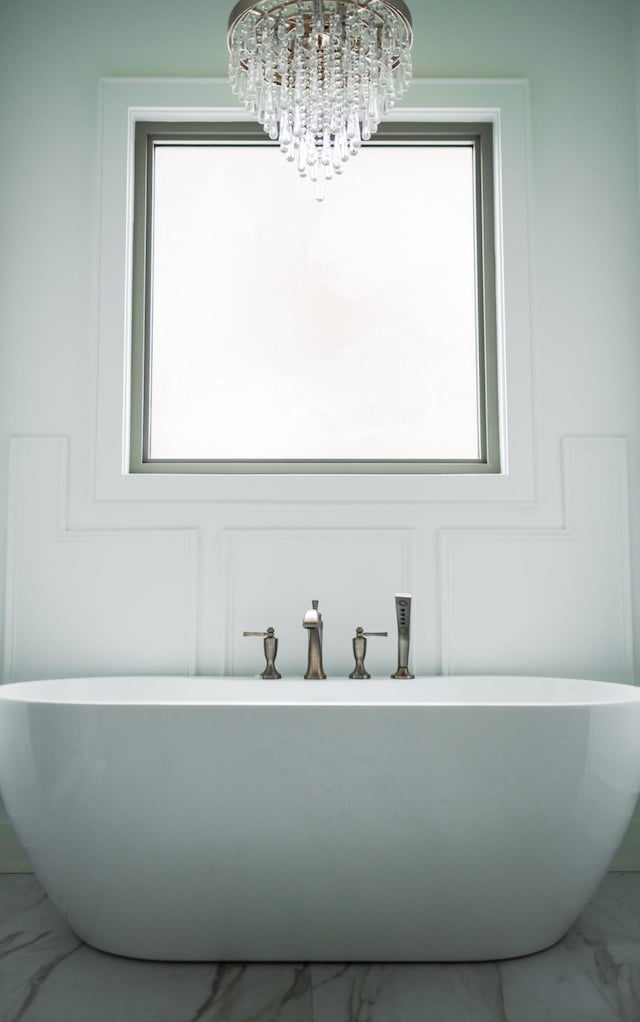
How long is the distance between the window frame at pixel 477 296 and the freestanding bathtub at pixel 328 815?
0.98m

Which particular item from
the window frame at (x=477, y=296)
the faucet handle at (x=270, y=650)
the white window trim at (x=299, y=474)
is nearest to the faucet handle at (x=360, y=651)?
the faucet handle at (x=270, y=650)

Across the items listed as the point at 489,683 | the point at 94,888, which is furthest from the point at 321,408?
the point at 94,888

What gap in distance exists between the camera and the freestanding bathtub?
1428 millimetres

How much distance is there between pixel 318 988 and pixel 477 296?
183 centimetres

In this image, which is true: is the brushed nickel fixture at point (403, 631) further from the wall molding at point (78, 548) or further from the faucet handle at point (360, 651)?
the wall molding at point (78, 548)

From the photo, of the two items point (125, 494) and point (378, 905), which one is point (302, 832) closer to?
point (378, 905)

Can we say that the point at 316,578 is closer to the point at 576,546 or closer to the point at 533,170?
the point at 576,546

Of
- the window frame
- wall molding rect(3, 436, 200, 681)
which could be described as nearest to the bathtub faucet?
wall molding rect(3, 436, 200, 681)

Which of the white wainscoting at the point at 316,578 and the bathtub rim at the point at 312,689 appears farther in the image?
the white wainscoting at the point at 316,578

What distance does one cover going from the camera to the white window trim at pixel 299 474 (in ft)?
7.23

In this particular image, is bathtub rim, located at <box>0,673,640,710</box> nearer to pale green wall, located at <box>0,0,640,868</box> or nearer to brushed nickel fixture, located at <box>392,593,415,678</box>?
brushed nickel fixture, located at <box>392,593,415,678</box>

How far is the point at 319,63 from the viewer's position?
1634mm

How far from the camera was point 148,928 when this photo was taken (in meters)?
1.48

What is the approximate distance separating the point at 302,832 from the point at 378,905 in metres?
0.20
